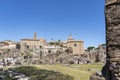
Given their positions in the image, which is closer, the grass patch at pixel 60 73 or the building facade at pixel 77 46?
the grass patch at pixel 60 73

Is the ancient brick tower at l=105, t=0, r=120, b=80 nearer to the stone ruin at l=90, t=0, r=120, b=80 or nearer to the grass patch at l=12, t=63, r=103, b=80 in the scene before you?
the stone ruin at l=90, t=0, r=120, b=80

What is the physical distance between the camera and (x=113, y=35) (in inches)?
352

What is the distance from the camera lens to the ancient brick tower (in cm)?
877

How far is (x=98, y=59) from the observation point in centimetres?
7894

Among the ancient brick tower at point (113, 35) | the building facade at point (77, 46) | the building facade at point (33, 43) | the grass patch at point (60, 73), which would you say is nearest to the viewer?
the ancient brick tower at point (113, 35)

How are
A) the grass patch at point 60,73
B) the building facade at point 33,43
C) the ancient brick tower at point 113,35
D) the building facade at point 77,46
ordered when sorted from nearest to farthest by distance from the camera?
the ancient brick tower at point 113,35
the grass patch at point 60,73
the building facade at point 77,46
the building facade at point 33,43

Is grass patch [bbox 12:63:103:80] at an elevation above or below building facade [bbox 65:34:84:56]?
below

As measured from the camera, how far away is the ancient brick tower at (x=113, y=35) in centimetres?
877

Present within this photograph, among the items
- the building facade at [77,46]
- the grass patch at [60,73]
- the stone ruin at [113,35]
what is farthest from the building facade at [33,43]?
the stone ruin at [113,35]

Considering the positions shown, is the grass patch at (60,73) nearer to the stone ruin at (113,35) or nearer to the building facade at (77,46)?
the stone ruin at (113,35)

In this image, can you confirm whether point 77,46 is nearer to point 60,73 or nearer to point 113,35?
point 60,73

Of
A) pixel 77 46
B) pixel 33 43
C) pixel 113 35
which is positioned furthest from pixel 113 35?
pixel 33 43

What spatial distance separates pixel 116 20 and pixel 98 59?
7175cm

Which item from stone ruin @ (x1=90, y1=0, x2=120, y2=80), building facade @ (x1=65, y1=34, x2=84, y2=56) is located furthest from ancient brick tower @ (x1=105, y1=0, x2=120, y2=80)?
building facade @ (x1=65, y1=34, x2=84, y2=56)
